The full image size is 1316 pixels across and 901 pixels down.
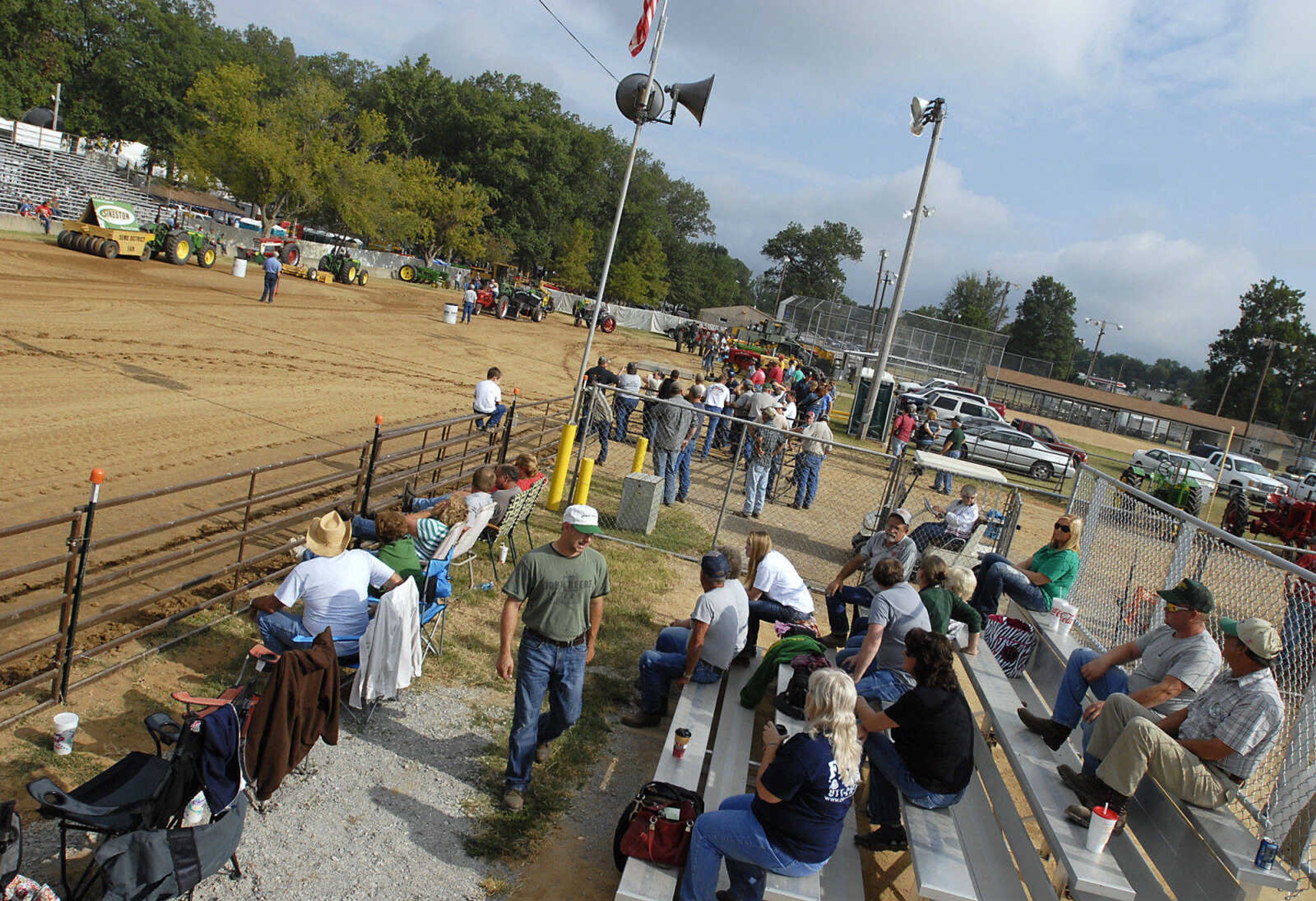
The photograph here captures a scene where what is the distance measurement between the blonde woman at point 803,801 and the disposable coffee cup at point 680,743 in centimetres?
103

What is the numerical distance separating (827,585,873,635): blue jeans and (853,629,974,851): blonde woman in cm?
289

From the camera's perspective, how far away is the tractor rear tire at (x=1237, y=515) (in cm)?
2023

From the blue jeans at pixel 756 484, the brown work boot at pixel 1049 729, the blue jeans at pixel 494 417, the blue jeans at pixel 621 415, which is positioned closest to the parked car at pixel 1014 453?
the blue jeans at pixel 621 415

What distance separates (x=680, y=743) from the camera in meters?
5.34

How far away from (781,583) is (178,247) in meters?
31.4

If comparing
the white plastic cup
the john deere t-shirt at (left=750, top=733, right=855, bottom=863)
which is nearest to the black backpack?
the john deere t-shirt at (left=750, top=733, right=855, bottom=863)

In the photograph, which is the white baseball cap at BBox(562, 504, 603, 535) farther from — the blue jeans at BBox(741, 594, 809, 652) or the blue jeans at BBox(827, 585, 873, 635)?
the blue jeans at BBox(827, 585, 873, 635)

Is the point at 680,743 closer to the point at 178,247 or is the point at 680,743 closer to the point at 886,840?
the point at 886,840

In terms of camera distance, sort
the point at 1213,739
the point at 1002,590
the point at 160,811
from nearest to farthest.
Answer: the point at 160,811, the point at 1213,739, the point at 1002,590

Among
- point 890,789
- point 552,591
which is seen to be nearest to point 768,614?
point 890,789

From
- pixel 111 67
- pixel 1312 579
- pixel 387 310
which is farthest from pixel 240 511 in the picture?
pixel 111 67

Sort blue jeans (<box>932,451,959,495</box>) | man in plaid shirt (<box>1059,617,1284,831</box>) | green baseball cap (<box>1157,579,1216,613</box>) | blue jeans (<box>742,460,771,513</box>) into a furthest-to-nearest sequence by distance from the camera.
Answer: blue jeans (<box>932,451,959,495</box>), blue jeans (<box>742,460,771,513</box>), green baseball cap (<box>1157,579,1216,613</box>), man in plaid shirt (<box>1059,617,1284,831</box>)

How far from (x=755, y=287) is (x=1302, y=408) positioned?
12365 cm

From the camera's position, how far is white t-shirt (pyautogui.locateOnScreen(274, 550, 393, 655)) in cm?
562
